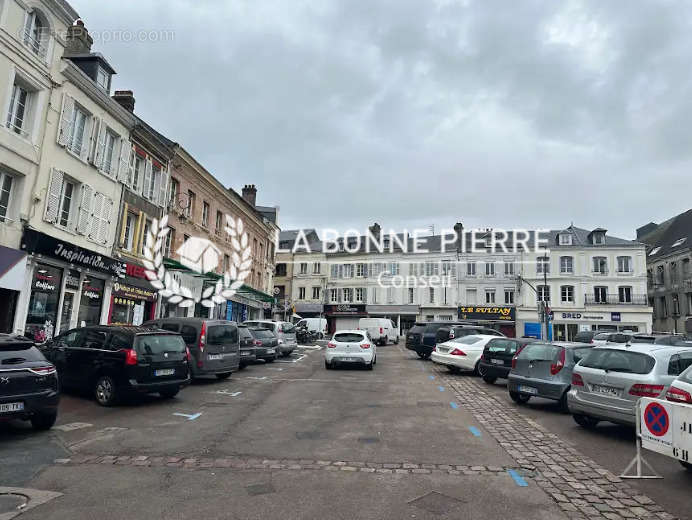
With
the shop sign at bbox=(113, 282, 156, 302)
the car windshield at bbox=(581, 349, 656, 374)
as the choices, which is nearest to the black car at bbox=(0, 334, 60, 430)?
the car windshield at bbox=(581, 349, 656, 374)

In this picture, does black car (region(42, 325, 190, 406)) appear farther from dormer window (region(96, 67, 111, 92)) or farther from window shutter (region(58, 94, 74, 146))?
dormer window (region(96, 67, 111, 92))

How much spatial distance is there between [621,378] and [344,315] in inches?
1750

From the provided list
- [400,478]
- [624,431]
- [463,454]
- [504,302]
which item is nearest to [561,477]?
[463,454]

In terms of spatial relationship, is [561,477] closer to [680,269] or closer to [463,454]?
[463,454]

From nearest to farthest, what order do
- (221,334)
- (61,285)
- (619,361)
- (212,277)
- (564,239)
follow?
(619,361)
(221,334)
(61,285)
(212,277)
(564,239)

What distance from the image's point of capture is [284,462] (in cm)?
571

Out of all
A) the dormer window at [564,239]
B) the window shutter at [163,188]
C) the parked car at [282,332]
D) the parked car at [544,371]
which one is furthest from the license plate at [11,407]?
the dormer window at [564,239]

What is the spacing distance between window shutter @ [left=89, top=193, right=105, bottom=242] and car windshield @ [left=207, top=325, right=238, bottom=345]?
23.5 feet

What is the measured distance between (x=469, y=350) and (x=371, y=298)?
34.6 m

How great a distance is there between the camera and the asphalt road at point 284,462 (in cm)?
439

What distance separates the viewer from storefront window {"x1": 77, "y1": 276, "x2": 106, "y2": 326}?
658 inches

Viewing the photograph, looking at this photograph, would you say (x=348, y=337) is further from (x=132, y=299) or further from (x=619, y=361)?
(x=619, y=361)

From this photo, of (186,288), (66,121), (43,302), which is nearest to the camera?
(43,302)

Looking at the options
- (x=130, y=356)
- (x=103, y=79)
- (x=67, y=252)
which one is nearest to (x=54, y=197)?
(x=67, y=252)
